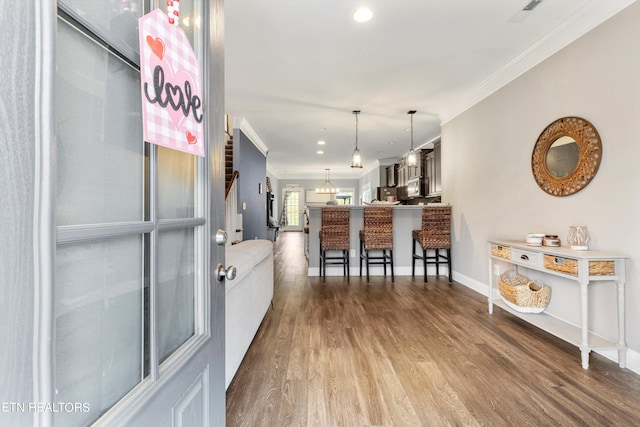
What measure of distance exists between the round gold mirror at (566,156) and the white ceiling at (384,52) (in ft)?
2.47

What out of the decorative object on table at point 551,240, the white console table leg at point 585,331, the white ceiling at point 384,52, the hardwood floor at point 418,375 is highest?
the white ceiling at point 384,52

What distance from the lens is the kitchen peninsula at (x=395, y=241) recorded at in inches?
193

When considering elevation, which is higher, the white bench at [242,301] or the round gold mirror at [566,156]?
the round gold mirror at [566,156]

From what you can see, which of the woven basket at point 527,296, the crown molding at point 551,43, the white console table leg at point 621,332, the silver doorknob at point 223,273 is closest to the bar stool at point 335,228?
the woven basket at point 527,296

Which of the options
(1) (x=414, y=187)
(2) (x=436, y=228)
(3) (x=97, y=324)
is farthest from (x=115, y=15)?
(1) (x=414, y=187)

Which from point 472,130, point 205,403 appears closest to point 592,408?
point 205,403

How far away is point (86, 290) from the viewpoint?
21.5 inches

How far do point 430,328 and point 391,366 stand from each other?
0.84m

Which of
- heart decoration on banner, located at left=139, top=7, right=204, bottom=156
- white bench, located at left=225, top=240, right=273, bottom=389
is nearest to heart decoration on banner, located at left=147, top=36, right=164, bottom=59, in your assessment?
heart decoration on banner, located at left=139, top=7, right=204, bottom=156

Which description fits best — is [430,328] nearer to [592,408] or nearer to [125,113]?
[592,408]

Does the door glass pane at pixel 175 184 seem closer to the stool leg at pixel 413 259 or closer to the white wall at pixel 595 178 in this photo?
the white wall at pixel 595 178

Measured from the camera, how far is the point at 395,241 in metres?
4.92

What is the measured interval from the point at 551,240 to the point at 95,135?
315cm

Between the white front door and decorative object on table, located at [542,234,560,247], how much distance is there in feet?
9.35
